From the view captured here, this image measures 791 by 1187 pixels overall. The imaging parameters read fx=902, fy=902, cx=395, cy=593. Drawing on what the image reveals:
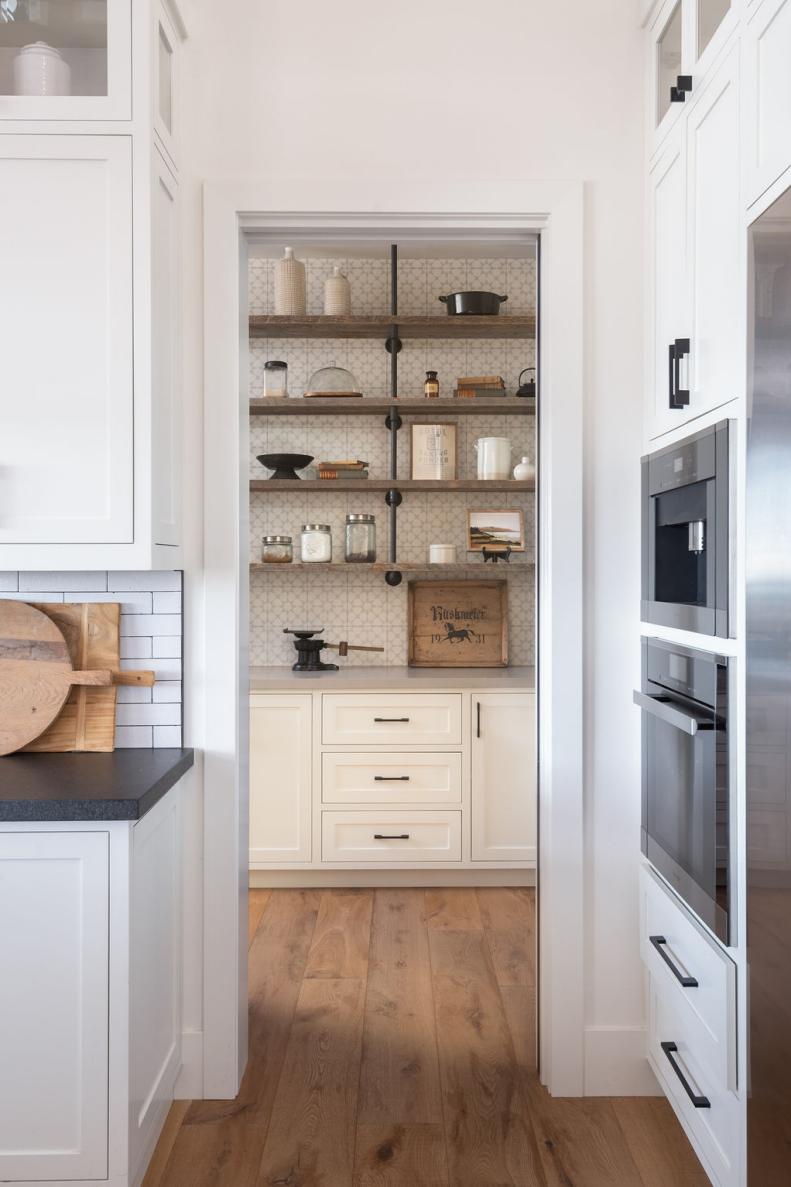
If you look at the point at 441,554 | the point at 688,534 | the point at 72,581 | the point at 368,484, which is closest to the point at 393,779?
the point at 441,554

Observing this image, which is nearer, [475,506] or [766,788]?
[766,788]

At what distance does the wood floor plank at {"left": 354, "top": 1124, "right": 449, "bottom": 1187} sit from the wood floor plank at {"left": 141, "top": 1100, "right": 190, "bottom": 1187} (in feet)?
1.36

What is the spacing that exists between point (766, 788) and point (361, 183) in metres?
1.63

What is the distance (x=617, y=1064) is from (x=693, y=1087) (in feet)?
1.44

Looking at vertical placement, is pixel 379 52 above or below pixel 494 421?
above

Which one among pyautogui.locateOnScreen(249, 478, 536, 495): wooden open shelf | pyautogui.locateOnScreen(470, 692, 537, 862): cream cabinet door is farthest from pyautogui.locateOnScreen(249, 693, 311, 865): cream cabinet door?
pyautogui.locateOnScreen(249, 478, 536, 495): wooden open shelf

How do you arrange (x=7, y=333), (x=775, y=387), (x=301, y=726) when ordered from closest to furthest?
(x=775, y=387) < (x=7, y=333) < (x=301, y=726)

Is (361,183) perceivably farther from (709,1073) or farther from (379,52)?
(709,1073)

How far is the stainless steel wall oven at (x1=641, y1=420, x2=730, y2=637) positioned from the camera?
1.62 m

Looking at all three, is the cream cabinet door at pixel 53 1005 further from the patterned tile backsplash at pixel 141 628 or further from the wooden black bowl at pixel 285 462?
the wooden black bowl at pixel 285 462

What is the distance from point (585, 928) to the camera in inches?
87.7

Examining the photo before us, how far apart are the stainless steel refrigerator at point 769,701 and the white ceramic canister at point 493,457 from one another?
2.46m

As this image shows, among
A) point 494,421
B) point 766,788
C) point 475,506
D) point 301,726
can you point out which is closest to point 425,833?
point 301,726

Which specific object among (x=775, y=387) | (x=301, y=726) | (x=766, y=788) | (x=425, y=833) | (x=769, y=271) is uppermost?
(x=769, y=271)
